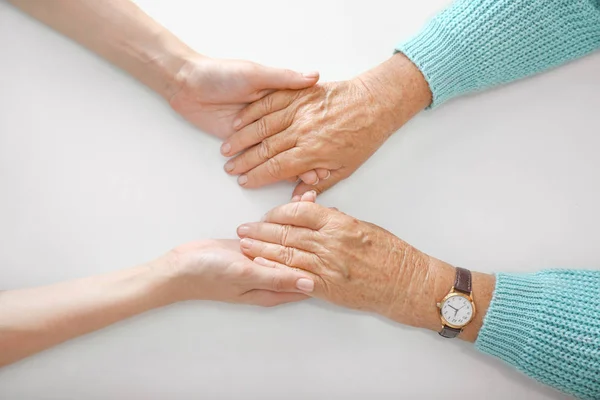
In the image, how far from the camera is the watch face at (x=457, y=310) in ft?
4.16

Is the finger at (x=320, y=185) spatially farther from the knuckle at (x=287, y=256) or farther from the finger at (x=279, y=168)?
the knuckle at (x=287, y=256)

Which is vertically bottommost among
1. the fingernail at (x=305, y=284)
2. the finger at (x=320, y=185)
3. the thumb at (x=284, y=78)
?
the fingernail at (x=305, y=284)

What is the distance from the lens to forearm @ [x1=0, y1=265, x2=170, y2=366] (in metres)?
1.23

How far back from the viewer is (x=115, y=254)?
1.33m

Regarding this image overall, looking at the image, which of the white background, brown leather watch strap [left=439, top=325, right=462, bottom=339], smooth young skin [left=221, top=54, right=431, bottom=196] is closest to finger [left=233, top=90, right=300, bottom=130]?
smooth young skin [left=221, top=54, right=431, bottom=196]

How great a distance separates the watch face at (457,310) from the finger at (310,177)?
452 millimetres

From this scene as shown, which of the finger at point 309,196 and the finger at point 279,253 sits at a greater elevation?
the finger at point 309,196

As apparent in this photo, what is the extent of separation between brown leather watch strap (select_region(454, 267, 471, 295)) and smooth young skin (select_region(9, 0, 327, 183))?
Result: 433 millimetres

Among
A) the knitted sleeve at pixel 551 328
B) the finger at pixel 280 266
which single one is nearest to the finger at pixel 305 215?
the finger at pixel 280 266

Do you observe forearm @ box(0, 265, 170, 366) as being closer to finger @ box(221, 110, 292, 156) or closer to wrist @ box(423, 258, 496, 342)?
finger @ box(221, 110, 292, 156)

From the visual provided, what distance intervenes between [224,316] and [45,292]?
0.45 m

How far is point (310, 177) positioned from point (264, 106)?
22 centimetres

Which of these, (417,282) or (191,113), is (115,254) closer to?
(191,113)

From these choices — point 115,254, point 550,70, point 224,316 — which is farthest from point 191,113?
A: point 550,70
